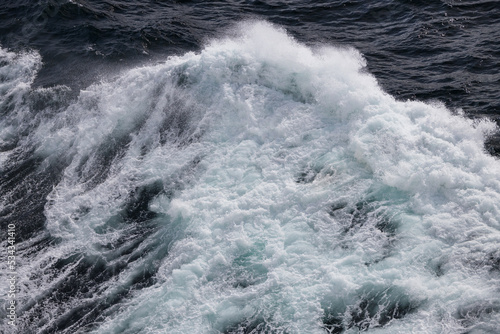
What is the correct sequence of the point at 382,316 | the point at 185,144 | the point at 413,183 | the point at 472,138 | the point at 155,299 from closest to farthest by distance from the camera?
the point at 382,316 < the point at 155,299 < the point at 413,183 < the point at 472,138 < the point at 185,144

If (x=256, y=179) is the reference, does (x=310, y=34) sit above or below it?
above

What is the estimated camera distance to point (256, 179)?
13.0m

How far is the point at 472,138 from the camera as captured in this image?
42.3 ft

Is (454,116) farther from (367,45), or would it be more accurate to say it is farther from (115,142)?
(115,142)

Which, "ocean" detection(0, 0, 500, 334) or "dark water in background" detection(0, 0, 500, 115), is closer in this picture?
"ocean" detection(0, 0, 500, 334)

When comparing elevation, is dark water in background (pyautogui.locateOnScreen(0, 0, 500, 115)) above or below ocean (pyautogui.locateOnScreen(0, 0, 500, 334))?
above

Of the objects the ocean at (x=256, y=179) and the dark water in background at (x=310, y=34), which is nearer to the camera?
the ocean at (x=256, y=179)

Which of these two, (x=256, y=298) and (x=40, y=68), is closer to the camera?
(x=256, y=298)

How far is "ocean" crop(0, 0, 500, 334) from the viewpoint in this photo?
1051cm

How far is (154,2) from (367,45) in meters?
8.75

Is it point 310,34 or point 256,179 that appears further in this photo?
point 310,34

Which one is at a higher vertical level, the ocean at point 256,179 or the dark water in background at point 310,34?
the dark water in background at point 310,34

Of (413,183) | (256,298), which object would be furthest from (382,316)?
(413,183)

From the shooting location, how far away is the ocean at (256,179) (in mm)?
10508
